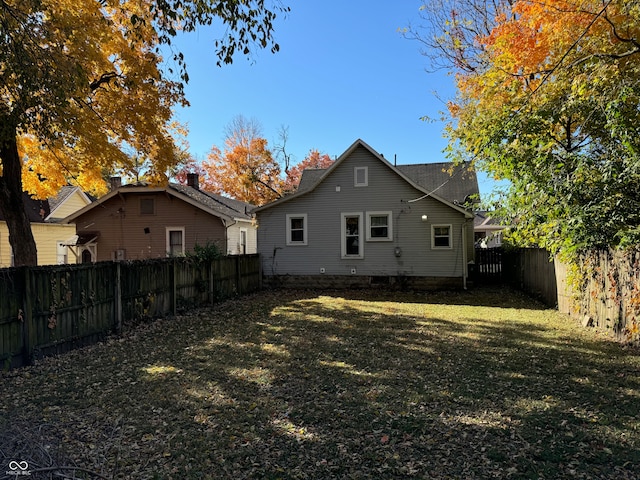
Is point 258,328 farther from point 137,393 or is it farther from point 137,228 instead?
point 137,228

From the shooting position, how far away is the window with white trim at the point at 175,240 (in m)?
17.5

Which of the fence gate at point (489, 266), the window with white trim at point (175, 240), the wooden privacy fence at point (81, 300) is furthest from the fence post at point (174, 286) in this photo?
the fence gate at point (489, 266)

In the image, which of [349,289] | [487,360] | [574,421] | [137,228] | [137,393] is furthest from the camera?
[137,228]

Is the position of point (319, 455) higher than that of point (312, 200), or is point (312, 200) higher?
point (312, 200)

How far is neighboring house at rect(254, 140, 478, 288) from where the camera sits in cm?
1527

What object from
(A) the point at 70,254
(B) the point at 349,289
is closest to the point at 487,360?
(B) the point at 349,289

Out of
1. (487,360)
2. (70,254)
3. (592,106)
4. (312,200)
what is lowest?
(487,360)

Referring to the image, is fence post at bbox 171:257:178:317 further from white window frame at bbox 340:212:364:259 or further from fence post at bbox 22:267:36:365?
white window frame at bbox 340:212:364:259

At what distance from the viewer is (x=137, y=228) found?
1770cm

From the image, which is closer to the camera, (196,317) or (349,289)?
(196,317)

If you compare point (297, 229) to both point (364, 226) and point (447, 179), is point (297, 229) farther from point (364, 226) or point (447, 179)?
point (447, 179)

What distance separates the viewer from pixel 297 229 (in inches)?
651

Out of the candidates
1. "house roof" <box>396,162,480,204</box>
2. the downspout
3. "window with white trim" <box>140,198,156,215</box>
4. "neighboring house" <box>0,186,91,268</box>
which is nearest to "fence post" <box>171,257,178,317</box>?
"window with white trim" <box>140,198,156,215</box>

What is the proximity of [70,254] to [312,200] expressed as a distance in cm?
1309
